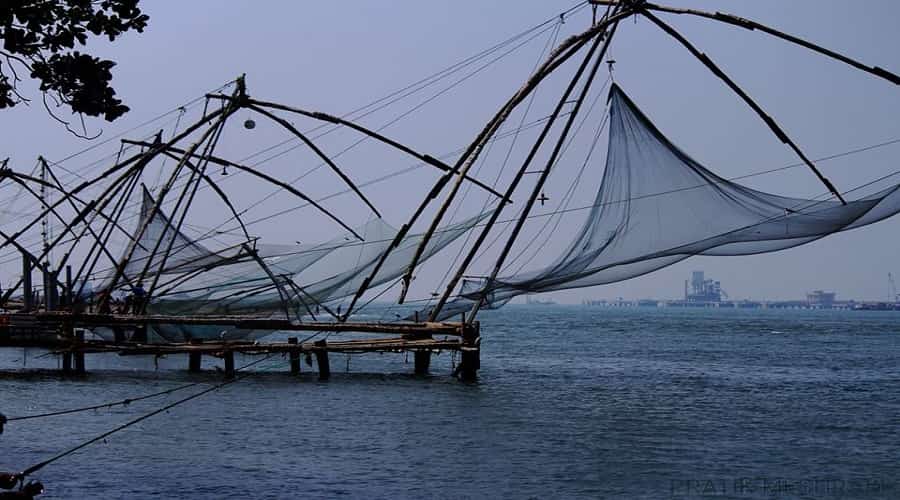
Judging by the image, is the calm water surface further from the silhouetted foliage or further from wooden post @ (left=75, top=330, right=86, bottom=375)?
the silhouetted foliage

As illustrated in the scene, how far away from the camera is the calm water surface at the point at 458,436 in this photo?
1359cm

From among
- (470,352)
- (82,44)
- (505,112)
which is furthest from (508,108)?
(82,44)

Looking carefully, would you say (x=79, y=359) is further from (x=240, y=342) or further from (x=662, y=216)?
(x=662, y=216)

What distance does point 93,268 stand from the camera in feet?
86.5

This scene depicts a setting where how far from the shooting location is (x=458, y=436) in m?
17.2

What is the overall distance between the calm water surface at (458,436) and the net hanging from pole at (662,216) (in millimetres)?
2541

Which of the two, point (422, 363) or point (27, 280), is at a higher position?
point (27, 280)

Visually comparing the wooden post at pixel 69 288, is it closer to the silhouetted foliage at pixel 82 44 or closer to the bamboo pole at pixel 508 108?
the bamboo pole at pixel 508 108

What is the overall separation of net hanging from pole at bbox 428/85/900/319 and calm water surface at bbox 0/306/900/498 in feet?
8.34

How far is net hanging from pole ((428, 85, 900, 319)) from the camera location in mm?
14914

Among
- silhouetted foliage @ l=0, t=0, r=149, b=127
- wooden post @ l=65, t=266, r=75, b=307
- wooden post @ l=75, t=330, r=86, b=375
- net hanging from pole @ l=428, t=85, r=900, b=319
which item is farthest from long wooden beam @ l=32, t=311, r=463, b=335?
silhouetted foliage @ l=0, t=0, r=149, b=127

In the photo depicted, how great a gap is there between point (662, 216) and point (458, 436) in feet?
14.1

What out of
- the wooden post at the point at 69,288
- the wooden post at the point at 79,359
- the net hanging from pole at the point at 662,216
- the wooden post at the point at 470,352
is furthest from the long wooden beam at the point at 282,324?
the net hanging from pole at the point at 662,216

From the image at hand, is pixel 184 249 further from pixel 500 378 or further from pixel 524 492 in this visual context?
pixel 524 492
